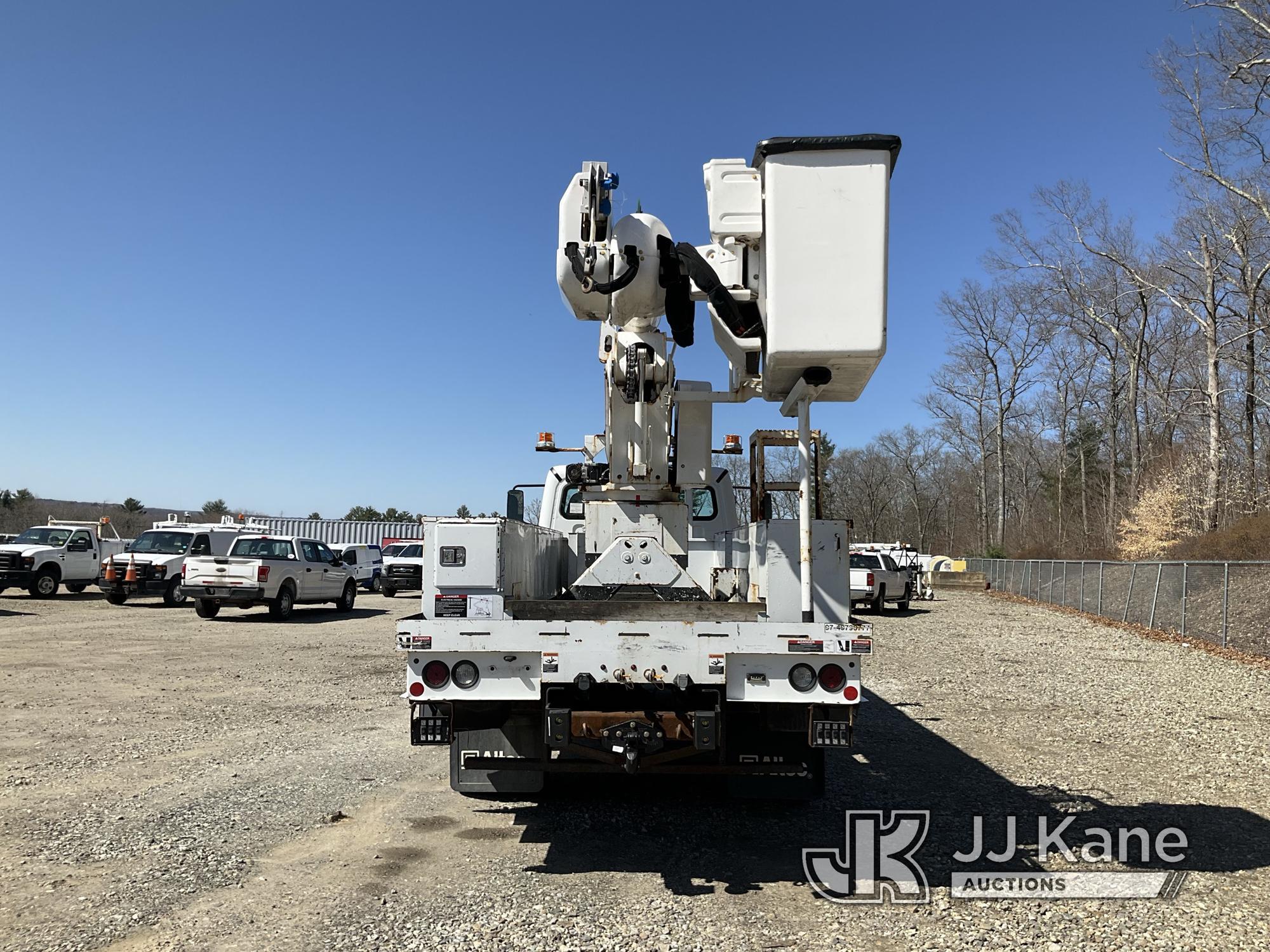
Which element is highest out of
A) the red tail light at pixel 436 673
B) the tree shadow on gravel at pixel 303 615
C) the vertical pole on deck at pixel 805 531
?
the vertical pole on deck at pixel 805 531

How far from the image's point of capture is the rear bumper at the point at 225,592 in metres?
19.4

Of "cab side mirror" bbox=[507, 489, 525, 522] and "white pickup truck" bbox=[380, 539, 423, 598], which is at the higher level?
"cab side mirror" bbox=[507, 489, 525, 522]

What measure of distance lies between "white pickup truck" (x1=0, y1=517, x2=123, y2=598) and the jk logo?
78.6 feet

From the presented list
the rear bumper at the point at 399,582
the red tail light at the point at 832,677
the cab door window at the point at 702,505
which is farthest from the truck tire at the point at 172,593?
the red tail light at the point at 832,677

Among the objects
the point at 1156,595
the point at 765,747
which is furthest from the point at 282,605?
the point at 1156,595

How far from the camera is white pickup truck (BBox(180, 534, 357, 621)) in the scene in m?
19.5

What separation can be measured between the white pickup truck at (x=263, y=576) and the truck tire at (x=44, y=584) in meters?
3.89

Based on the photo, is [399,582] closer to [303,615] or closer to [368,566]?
[368,566]

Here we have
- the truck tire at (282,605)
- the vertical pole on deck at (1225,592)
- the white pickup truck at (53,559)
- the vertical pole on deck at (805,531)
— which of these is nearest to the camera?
the vertical pole on deck at (805,531)

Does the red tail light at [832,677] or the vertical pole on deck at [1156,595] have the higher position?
the red tail light at [832,677]

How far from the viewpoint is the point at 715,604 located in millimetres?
5367

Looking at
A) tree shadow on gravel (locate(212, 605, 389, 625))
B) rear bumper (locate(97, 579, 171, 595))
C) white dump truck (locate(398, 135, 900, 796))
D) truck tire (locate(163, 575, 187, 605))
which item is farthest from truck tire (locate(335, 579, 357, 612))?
white dump truck (locate(398, 135, 900, 796))

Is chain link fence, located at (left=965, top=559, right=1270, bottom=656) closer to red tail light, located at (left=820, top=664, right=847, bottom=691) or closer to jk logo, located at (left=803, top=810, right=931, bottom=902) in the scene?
jk logo, located at (left=803, top=810, right=931, bottom=902)

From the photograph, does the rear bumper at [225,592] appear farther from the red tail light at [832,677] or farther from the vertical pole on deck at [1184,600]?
the vertical pole on deck at [1184,600]
